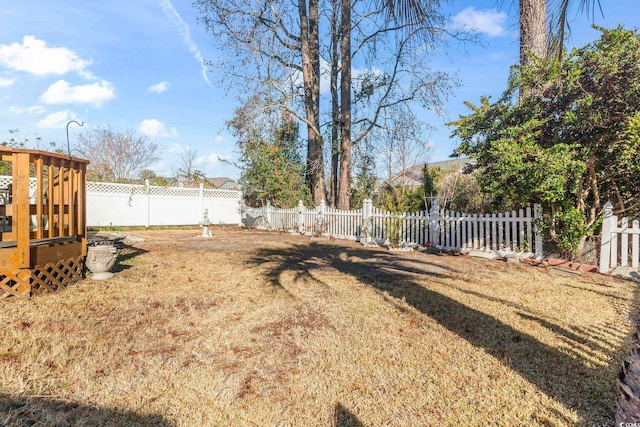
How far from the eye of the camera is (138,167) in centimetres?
2755

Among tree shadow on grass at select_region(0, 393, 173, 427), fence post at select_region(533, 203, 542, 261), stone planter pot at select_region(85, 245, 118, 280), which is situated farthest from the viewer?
fence post at select_region(533, 203, 542, 261)

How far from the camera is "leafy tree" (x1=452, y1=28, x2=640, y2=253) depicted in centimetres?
569

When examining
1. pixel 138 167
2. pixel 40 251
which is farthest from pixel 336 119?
pixel 138 167

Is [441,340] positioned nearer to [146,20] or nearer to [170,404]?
[170,404]

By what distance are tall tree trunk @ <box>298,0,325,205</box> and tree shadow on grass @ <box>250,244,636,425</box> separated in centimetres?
831

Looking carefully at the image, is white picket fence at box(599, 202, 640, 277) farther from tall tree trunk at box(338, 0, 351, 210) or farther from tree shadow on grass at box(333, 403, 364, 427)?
tall tree trunk at box(338, 0, 351, 210)

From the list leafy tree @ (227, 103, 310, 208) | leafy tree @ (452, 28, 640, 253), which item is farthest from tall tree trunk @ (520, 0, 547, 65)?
leafy tree @ (227, 103, 310, 208)

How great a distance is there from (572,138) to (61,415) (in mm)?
8218

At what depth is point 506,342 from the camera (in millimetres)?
2873

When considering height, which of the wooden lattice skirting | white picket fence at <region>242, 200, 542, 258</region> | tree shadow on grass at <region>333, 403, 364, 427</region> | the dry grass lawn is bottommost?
tree shadow on grass at <region>333, 403, 364, 427</region>

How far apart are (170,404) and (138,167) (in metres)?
29.7

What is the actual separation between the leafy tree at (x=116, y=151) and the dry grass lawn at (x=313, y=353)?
80.7ft

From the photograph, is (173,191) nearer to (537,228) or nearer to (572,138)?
(537,228)

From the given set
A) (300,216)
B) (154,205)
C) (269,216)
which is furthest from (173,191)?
(300,216)
